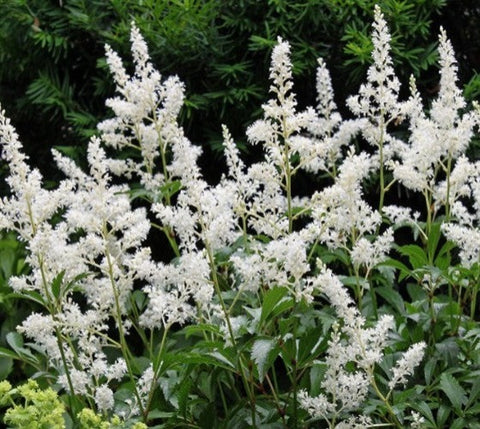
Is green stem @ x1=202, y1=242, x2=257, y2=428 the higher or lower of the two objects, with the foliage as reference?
lower

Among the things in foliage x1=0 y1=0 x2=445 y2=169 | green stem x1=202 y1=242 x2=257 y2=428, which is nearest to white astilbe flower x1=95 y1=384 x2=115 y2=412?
green stem x1=202 y1=242 x2=257 y2=428

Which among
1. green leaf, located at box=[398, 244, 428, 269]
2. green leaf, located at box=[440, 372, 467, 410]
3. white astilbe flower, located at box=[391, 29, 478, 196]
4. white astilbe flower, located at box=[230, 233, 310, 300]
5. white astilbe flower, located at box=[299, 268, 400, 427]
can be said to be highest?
white astilbe flower, located at box=[391, 29, 478, 196]

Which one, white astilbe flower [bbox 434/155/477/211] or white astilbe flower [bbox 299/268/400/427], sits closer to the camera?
white astilbe flower [bbox 299/268/400/427]

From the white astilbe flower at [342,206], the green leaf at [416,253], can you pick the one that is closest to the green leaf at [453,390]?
the green leaf at [416,253]

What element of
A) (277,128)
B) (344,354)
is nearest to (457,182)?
(277,128)

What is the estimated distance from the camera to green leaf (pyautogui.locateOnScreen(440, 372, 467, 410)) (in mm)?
Answer: 3033

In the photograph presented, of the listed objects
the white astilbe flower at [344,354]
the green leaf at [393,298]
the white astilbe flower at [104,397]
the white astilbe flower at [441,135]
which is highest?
the white astilbe flower at [441,135]

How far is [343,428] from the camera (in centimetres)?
292

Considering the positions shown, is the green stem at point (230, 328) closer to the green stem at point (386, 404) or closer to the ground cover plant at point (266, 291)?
the ground cover plant at point (266, 291)

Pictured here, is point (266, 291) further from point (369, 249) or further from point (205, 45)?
point (205, 45)

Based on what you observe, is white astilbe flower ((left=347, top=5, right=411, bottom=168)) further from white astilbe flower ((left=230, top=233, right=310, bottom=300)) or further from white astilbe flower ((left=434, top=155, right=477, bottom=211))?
white astilbe flower ((left=230, top=233, right=310, bottom=300))

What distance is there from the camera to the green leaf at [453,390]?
3033 millimetres

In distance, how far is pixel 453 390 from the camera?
3057mm

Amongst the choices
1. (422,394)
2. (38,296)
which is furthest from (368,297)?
(38,296)
